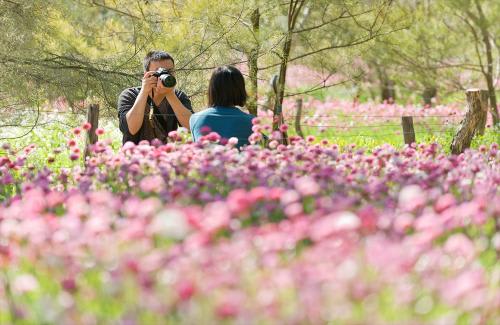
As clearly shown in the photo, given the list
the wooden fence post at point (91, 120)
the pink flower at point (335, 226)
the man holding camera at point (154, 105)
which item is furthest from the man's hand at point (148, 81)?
the pink flower at point (335, 226)

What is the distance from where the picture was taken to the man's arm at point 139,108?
540cm

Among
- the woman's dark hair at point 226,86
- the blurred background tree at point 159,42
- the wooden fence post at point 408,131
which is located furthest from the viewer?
the wooden fence post at point 408,131

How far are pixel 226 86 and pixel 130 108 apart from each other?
0.81 m

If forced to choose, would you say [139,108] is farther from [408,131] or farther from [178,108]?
[408,131]

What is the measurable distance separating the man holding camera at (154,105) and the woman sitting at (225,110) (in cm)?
34

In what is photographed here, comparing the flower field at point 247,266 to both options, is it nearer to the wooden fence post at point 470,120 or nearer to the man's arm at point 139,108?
the man's arm at point 139,108

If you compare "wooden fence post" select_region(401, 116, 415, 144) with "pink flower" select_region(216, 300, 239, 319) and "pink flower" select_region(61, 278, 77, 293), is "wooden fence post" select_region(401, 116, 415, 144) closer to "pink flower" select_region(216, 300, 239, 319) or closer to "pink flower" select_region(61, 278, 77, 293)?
"pink flower" select_region(61, 278, 77, 293)

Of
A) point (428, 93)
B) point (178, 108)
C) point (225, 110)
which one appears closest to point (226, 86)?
point (225, 110)

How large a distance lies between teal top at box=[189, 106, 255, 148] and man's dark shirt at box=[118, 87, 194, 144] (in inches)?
21.9

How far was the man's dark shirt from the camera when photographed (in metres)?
5.58

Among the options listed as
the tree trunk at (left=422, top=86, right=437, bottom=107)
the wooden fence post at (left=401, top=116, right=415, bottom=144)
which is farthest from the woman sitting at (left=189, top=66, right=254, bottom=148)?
the tree trunk at (left=422, top=86, right=437, bottom=107)

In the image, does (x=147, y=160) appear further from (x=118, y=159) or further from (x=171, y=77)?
(x=171, y=77)

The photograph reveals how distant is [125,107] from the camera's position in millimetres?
5613

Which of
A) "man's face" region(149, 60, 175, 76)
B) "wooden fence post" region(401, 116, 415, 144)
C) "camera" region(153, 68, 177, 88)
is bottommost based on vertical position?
"wooden fence post" region(401, 116, 415, 144)
